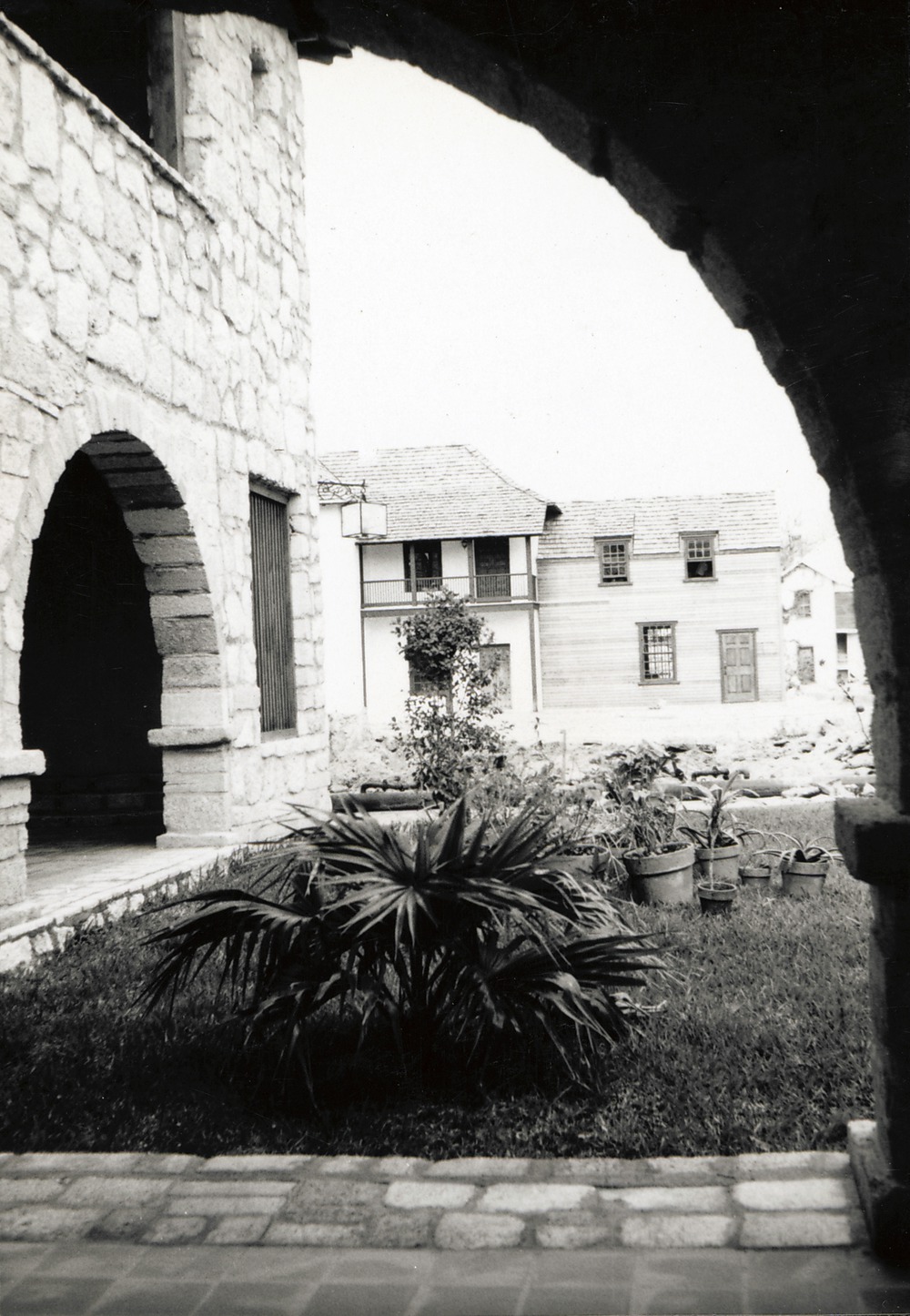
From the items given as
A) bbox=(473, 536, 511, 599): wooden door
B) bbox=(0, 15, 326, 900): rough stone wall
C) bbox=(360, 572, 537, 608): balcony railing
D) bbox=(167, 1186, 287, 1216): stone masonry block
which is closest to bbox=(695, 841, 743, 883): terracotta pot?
bbox=(0, 15, 326, 900): rough stone wall

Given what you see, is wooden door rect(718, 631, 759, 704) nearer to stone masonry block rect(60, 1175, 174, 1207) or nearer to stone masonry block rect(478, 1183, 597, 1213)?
stone masonry block rect(478, 1183, 597, 1213)

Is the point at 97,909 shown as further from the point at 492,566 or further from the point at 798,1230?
the point at 492,566

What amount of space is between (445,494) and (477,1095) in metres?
26.9

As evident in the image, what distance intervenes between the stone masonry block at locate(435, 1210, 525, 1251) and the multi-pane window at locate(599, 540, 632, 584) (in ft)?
97.7

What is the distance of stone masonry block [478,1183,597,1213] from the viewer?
276 centimetres

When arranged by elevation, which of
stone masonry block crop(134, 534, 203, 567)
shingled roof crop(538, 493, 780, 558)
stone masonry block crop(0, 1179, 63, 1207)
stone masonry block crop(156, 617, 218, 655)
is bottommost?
stone masonry block crop(0, 1179, 63, 1207)

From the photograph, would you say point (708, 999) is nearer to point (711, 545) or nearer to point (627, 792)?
point (627, 792)

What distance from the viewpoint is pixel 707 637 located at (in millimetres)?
32438

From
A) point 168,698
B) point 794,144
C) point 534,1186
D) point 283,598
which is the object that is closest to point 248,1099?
point 534,1186

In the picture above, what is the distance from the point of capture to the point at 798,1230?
258 centimetres

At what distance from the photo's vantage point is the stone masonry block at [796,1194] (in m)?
2.70

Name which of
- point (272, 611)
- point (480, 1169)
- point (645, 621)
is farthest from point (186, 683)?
point (645, 621)

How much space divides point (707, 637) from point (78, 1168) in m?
30.5

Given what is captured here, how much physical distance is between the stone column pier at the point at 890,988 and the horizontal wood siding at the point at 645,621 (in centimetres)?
2893
